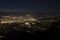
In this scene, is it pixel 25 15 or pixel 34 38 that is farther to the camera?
pixel 25 15

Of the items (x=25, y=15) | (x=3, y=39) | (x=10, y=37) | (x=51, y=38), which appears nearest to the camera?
(x=51, y=38)

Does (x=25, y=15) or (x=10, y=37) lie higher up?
(x=25, y=15)

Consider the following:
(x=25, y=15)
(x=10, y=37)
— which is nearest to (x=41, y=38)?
(x=10, y=37)

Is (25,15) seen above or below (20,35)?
above

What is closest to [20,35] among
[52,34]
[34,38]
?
[34,38]

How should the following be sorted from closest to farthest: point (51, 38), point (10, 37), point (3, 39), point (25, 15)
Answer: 1. point (51, 38)
2. point (10, 37)
3. point (3, 39)
4. point (25, 15)

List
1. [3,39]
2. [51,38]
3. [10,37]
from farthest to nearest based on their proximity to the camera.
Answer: [3,39] → [10,37] → [51,38]

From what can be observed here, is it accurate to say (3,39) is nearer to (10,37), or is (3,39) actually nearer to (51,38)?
(10,37)

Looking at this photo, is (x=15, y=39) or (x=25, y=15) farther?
(x=25, y=15)

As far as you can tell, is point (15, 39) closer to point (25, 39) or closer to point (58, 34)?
point (25, 39)
